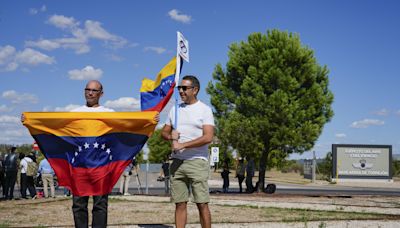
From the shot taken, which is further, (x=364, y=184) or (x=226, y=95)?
(x=364, y=184)

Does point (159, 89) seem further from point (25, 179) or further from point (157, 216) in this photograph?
point (25, 179)

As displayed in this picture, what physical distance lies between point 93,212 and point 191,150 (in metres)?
1.30

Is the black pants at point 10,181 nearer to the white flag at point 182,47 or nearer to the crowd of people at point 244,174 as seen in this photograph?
the crowd of people at point 244,174

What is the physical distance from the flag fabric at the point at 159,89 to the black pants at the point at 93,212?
13.9ft

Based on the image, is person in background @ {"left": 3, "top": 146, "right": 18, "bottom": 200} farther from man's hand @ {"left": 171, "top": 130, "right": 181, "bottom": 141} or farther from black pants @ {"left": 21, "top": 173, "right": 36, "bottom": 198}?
man's hand @ {"left": 171, "top": 130, "right": 181, "bottom": 141}

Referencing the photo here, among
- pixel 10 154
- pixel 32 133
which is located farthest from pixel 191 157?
pixel 10 154

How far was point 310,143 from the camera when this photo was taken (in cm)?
2158

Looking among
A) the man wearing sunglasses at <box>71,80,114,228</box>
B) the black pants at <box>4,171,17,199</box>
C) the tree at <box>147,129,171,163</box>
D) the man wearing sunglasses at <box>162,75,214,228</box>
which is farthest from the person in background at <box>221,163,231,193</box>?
the tree at <box>147,129,171,163</box>

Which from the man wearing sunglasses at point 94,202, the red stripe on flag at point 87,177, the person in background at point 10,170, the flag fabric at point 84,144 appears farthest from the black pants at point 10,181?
the man wearing sunglasses at point 94,202

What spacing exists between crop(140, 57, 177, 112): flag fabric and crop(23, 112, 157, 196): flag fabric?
149 inches

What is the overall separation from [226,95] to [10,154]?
30.7ft

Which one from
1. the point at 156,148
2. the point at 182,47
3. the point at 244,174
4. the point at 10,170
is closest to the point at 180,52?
the point at 182,47

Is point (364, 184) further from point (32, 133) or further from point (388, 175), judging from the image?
point (32, 133)

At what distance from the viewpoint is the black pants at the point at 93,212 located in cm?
571
